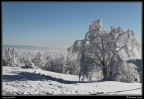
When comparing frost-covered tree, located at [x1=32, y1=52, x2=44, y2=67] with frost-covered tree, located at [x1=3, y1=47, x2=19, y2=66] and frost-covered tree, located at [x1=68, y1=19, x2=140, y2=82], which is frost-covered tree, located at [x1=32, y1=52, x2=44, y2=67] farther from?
frost-covered tree, located at [x1=68, y1=19, x2=140, y2=82]

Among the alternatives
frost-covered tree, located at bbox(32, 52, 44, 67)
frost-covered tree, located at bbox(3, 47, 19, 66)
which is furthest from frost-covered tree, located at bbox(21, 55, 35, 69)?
frost-covered tree, located at bbox(32, 52, 44, 67)

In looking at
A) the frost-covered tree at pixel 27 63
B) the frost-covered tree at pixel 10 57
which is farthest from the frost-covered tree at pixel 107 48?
the frost-covered tree at pixel 10 57

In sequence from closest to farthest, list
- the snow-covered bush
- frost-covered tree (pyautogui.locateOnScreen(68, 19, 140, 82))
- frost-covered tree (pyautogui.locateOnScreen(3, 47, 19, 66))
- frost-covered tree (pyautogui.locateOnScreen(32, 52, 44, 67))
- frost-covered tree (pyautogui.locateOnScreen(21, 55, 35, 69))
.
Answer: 1. frost-covered tree (pyautogui.locateOnScreen(68, 19, 140, 82))
2. frost-covered tree (pyautogui.locateOnScreen(21, 55, 35, 69))
3. the snow-covered bush
4. frost-covered tree (pyautogui.locateOnScreen(3, 47, 19, 66))
5. frost-covered tree (pyautogui.locateOnScreen(32, 52, 44, 67))

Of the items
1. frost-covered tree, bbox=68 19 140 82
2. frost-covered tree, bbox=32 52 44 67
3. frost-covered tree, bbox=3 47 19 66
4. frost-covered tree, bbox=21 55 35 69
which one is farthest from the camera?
frost-covered tree, bbox=32 52 44 67

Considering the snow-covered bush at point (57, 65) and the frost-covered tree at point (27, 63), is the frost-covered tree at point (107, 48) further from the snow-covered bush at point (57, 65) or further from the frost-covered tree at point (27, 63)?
the snow-covered bush at point (57, 65)

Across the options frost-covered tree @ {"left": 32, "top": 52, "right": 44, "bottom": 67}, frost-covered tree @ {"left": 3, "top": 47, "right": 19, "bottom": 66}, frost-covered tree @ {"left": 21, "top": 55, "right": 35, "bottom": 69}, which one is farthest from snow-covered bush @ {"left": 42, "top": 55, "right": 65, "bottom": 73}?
frost-covered tree @ {"left": 3, "top": 47, "right": 19, "bottom": 66}

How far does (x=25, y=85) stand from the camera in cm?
1135

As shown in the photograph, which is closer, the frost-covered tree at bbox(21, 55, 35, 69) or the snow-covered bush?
the frost-covered tree at bbox(21, 55, 35, 69)

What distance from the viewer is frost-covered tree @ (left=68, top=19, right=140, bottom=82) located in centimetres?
1830

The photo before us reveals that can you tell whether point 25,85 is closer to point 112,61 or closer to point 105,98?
point 105,98

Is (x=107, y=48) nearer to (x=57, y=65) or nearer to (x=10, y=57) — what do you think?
(x=57, y=65)

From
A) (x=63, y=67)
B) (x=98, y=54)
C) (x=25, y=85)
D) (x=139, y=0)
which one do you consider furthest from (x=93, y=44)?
(x=63, y=67)

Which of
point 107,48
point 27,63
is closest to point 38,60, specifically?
point 27,63

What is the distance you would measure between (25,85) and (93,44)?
8.43 metres
